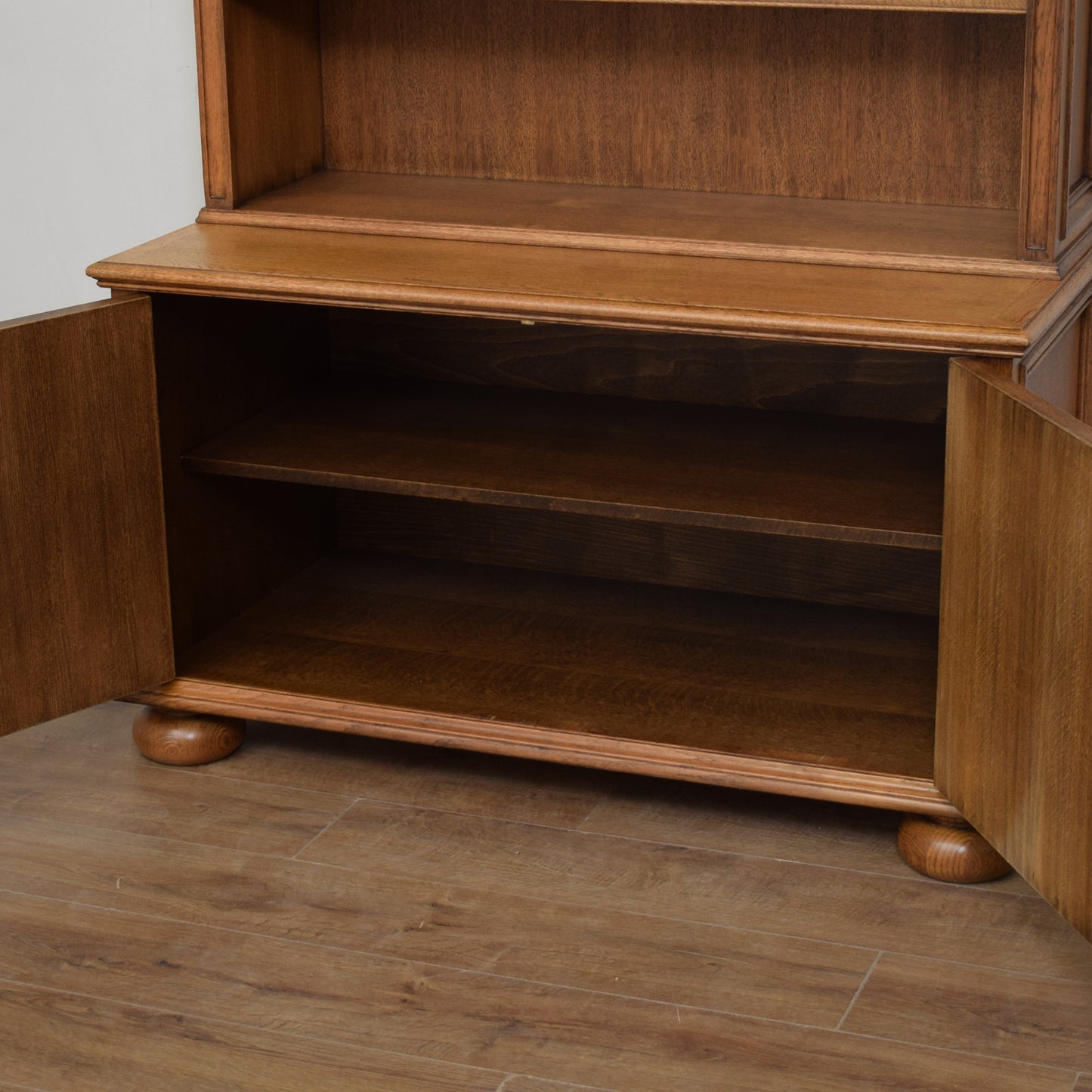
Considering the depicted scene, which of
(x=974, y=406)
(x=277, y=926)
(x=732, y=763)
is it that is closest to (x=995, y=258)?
(x=974, y=406)

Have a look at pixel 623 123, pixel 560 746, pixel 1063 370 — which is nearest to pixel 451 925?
pixel 560 746

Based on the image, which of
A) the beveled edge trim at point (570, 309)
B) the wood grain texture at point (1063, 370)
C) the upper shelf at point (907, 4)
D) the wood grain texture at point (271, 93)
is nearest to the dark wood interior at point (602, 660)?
the wood grain texture at point (1063, 370)

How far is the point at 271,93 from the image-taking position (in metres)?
2.40

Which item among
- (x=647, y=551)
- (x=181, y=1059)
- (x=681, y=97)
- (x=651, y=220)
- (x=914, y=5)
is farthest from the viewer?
(x=647, y=551)

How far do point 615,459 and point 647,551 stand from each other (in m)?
0.39

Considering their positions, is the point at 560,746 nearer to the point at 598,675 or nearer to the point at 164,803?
the point at 598,675

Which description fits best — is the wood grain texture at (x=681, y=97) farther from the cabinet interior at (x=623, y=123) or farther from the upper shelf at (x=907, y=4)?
the upper shelf at (x=907, y=4)

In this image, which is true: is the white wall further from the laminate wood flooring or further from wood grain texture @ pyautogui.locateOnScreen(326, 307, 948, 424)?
the laminate wood flooring

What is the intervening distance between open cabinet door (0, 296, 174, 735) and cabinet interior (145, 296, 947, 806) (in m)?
0.08

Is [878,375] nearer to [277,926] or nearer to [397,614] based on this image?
[397,614]

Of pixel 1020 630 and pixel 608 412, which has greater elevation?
pixel 608 412

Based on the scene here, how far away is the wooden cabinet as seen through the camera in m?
1.86

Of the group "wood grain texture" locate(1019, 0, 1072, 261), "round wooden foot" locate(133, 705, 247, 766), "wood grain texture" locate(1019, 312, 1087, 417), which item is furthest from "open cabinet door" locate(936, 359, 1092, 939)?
"round wooden foot" locate(133, 705, 247, 766)

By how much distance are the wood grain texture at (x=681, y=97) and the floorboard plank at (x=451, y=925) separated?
110 cm
